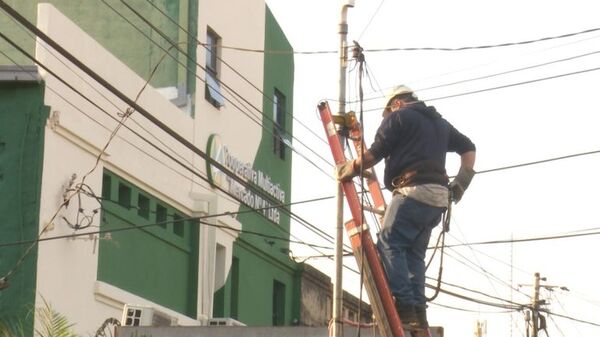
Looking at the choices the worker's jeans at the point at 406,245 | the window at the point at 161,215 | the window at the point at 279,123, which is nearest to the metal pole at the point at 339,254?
the worker's jeans at the point at 406,245

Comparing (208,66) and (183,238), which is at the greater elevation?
(208,66)

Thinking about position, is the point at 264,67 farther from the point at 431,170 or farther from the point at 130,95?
the point at 431,170

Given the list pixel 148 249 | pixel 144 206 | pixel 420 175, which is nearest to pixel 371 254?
pixel 420 175

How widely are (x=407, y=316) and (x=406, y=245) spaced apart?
0.54 m

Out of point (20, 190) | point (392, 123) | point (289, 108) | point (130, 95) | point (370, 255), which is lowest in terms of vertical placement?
point (370, 255)

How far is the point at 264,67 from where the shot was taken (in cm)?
3462

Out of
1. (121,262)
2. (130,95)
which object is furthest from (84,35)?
(121,262)

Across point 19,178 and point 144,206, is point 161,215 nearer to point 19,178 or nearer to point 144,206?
point 144,206

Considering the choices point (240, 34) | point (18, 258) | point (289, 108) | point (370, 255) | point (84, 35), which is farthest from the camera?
point (289, 108)

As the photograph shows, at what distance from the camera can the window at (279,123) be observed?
3494 cm

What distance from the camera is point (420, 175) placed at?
41.7ft

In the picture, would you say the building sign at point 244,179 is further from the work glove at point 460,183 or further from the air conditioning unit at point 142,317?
the work glove at point 460,183

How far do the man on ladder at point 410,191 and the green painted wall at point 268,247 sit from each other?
18.1 meters

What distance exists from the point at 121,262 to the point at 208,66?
594 centimetres
